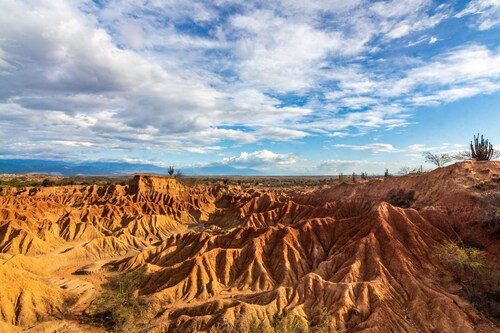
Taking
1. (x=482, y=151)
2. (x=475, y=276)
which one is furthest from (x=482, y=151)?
(x=475, y=276)

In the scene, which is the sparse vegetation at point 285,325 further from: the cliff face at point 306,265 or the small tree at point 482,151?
the small tree at point 482,151

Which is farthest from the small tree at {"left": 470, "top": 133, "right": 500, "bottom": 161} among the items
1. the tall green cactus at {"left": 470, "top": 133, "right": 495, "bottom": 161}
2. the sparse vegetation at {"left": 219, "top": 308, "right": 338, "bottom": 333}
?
the sparse vegetation at {"left": 219, "top": 308, "right": 338, "bottom": 333}

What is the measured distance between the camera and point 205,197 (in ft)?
425

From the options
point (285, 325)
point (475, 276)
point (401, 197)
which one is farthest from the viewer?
point (401, 197)

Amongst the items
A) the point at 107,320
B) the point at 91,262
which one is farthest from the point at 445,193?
the point at 91,262

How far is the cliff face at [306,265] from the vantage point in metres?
32.4

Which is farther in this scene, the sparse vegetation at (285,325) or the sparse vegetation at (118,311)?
the sparse vegetation at (118,311)

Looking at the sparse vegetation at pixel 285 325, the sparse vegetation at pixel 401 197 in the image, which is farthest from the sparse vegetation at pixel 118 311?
the sparse vegetation at pixel 401 197

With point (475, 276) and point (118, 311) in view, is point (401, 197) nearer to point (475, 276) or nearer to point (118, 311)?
point (475, 276)

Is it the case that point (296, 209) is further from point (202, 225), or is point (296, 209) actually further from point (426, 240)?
point (426, 240)

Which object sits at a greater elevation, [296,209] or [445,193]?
[445,193]

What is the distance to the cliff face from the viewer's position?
32406 millimetres

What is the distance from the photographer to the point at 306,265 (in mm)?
48094

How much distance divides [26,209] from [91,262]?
1400 inches
